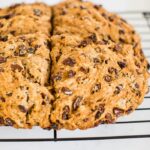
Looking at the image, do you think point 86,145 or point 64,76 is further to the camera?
point 64,76

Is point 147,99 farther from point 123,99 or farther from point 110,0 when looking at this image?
point 110,0

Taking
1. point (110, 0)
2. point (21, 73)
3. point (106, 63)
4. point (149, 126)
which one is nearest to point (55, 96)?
point (21, 73)

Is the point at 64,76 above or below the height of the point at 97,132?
above

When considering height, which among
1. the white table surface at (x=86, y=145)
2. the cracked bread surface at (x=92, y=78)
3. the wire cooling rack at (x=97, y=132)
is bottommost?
the white table surface at (x=86, y=145)

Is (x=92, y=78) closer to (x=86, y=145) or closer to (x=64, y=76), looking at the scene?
(x=64, y=76)

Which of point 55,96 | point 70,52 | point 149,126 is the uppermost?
point 70,52

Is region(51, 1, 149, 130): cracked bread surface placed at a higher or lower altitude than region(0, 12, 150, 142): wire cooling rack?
higher

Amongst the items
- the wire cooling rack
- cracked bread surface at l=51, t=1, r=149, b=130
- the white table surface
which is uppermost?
cracked bread surface at l=51, t=1, r=149, b=130

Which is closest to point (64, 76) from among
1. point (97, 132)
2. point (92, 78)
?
point (92, 78)
